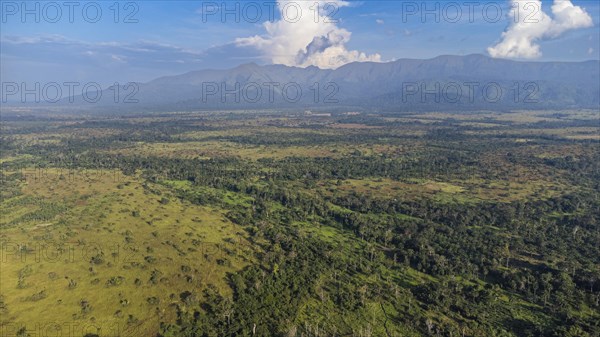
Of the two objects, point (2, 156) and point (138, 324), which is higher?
point (2, 156)

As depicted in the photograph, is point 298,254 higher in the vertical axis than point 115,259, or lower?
higher

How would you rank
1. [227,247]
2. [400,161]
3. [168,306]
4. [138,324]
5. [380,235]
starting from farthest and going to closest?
[400,161]
[380,235]
[227,247]
[168,306]
[138,324]

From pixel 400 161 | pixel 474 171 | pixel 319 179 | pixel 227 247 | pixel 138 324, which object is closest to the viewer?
pixel 138 324

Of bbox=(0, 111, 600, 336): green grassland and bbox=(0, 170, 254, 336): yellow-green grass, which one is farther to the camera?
bbox=(0, 170, 254, 336): yellow-green grass

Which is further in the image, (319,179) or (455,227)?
(319,179)

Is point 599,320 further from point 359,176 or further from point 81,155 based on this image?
point 81,155

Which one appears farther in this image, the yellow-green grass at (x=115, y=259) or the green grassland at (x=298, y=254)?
the yellow-green grass at (x=115, y=259)

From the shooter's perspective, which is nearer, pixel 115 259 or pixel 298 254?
pixel 115 259

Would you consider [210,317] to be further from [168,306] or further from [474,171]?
[474,171]

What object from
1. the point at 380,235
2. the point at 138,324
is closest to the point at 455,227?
the point at 380,235
